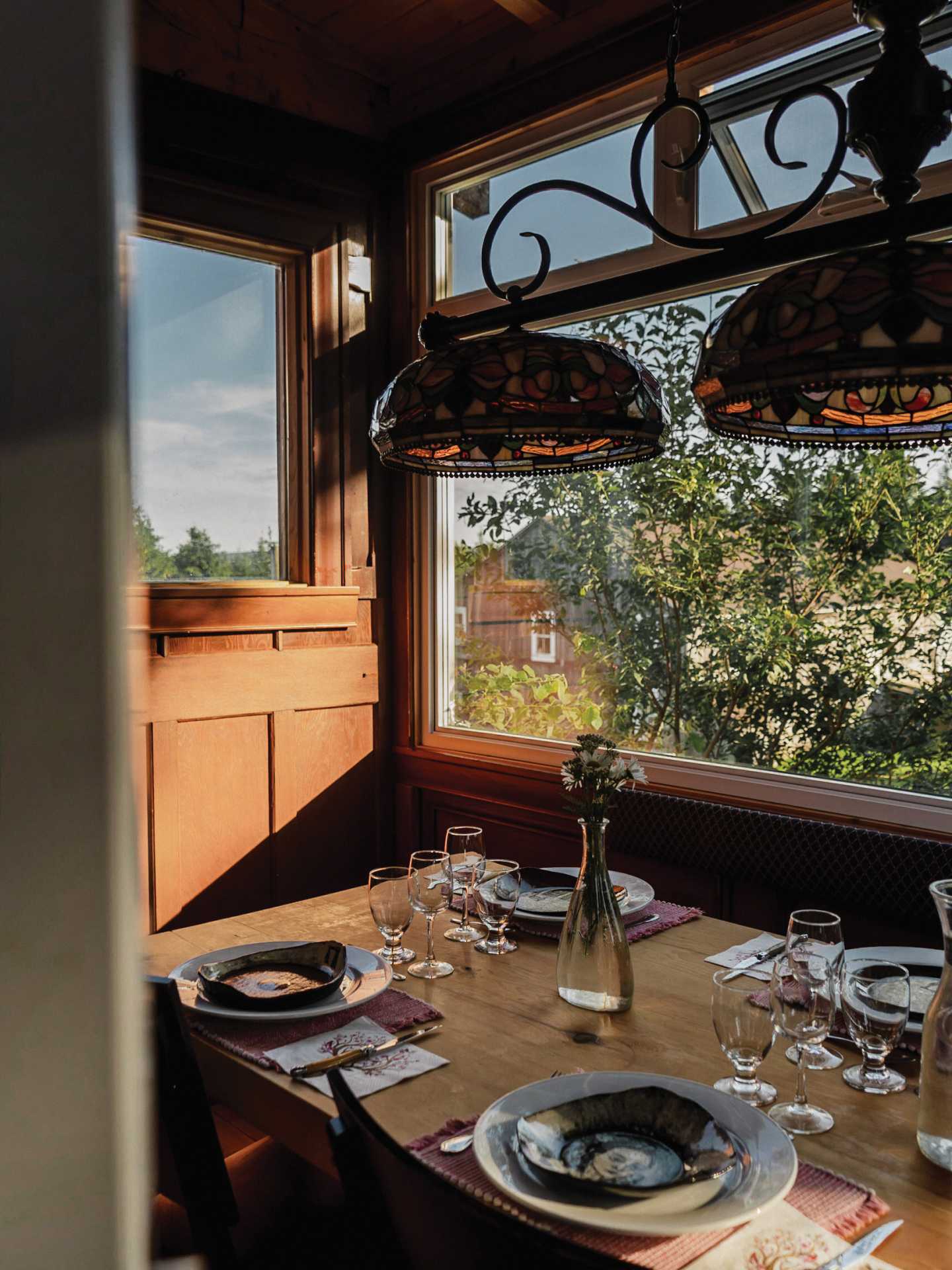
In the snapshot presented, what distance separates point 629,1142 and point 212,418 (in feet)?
8.46

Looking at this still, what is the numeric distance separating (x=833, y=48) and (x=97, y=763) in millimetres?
2886

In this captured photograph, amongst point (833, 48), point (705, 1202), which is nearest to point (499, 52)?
point (833, 48)

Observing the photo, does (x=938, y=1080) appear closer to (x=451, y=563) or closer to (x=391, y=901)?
(x=391, y=901)

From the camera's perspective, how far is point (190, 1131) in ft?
4.26

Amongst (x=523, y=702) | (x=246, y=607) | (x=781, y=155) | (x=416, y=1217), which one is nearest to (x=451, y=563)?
(x=523, y=702)

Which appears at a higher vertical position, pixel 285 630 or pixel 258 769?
pixel 285 630

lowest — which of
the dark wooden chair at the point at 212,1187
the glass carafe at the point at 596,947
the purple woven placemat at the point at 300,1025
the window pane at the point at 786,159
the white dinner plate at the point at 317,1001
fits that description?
the dark wooden chair at the point at 212,1187

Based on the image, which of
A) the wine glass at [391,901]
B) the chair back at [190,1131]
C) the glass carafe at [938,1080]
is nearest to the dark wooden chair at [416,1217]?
the chair back at [190,1131]

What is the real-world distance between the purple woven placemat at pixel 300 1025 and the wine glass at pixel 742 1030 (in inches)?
17.7

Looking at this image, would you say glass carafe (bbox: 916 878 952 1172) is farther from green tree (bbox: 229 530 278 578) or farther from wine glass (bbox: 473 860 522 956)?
green tree (bbox: 229 530 278 578)

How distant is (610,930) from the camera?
153cm

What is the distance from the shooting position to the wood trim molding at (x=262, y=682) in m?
3.02

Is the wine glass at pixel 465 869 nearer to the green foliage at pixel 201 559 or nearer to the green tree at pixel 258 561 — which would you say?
the green foliage at pixel 201 559

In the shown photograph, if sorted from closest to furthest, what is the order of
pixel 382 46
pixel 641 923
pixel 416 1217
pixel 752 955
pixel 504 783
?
pixel 416 1217 → pixel 752 955 → pixel 641 923 → pixel 504 783 → pixel 382 46
